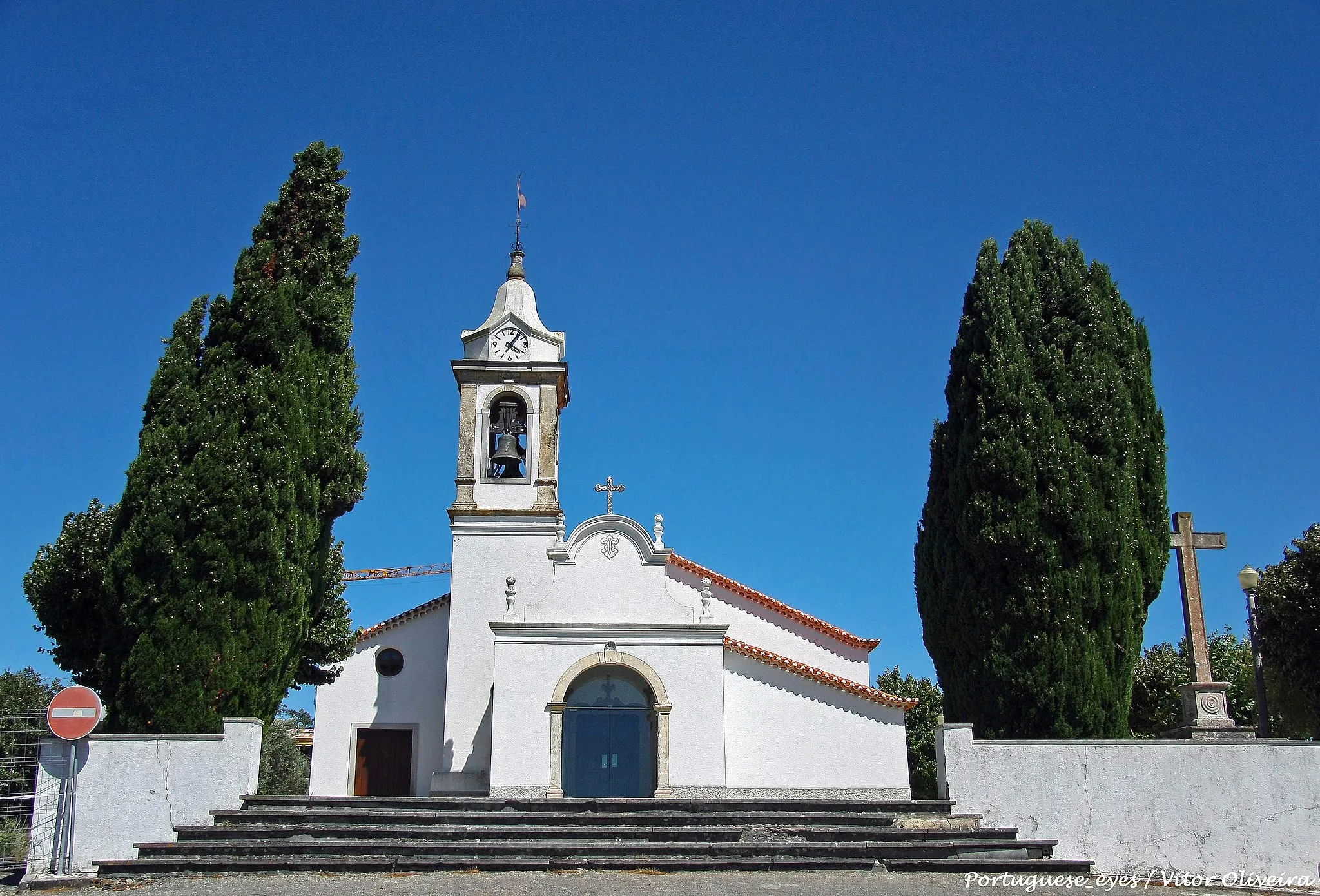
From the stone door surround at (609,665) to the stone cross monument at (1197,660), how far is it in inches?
A: 333

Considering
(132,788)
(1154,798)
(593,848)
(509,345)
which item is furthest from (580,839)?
(509,345)

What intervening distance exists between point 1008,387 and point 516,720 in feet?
34.8

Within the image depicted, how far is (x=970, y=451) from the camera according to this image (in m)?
18.4

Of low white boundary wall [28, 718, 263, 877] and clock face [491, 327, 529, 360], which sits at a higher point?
clock face [491, 327, 529, 360]

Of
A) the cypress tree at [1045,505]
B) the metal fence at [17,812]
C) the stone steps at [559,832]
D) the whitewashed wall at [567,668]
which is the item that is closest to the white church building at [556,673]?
the whitewashed wall at [567,668]

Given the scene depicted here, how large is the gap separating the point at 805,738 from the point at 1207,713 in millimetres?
7699

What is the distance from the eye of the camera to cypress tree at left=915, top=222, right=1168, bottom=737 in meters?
16.9

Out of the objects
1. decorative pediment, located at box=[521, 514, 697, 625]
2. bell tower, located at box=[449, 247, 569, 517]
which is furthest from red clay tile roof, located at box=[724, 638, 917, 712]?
bell tower, located at box=[449, 247, 569, 517]

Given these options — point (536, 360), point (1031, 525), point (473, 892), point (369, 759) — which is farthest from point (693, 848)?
point (536, 360)

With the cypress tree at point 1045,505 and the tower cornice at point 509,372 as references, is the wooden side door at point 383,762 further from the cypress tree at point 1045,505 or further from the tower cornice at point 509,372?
the cypress tree at point 1045,505

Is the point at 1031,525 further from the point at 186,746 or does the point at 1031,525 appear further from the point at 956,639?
the point at 186,746

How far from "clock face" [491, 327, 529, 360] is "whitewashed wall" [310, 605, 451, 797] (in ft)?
19.1

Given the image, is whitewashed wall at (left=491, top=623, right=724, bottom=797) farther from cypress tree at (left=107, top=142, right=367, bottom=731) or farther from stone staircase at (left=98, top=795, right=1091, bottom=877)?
stone staircase at (left=98, top=795, right=1091, bottom=877)

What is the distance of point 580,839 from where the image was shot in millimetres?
13477
